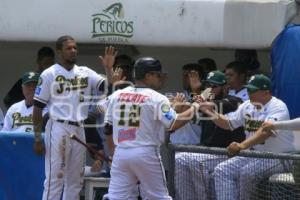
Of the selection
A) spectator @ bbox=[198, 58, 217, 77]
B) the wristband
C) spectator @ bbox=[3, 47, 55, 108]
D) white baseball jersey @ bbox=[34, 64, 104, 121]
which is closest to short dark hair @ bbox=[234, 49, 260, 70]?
spectator @ bbox=[198, 58, 217, 77]

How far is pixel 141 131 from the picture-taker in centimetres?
766

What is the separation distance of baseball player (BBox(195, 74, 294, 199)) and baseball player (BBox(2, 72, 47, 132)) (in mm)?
2210

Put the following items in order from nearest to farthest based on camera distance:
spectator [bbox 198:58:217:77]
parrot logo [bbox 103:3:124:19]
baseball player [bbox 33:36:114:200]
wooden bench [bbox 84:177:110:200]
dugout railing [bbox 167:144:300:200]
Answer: dugout railing [bbox 167:144:300:200]
baseball player [bbox 33:36:114:200]
wooden bench [bbox 84:177:110:200]
parrot logo [bbox 103:3:124:19]
spectator [bbox 198:58:217:77]

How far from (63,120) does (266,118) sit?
2040 millimetres

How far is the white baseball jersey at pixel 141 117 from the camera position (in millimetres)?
7637

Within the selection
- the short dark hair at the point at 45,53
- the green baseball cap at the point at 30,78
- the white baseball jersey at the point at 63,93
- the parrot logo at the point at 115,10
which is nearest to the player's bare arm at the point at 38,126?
the white baseball jersey at the point at 63,93

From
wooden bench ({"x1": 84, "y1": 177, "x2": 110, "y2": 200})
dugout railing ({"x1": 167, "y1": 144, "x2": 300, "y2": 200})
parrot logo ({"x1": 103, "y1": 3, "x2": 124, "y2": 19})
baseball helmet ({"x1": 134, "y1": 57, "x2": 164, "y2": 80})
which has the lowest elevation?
wooden bench ({"x1": 84, "y1": 177, "x2": 110, "y2": 200})

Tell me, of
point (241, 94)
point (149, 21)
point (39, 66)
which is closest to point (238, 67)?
point (241, 94)

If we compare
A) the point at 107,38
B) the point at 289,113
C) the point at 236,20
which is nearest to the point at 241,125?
the point at 289,113

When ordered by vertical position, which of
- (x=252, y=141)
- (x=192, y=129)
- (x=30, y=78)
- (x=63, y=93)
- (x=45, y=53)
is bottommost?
(x=192, y=129)

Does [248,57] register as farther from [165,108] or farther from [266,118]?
[165,108]

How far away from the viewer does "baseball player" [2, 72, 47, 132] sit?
377 inches

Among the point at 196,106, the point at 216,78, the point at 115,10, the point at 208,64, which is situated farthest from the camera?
the point at 208,64

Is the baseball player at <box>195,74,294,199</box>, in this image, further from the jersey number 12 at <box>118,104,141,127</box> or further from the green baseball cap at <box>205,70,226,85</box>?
the jersey number 12 at <box>118,104,141,127</box>
